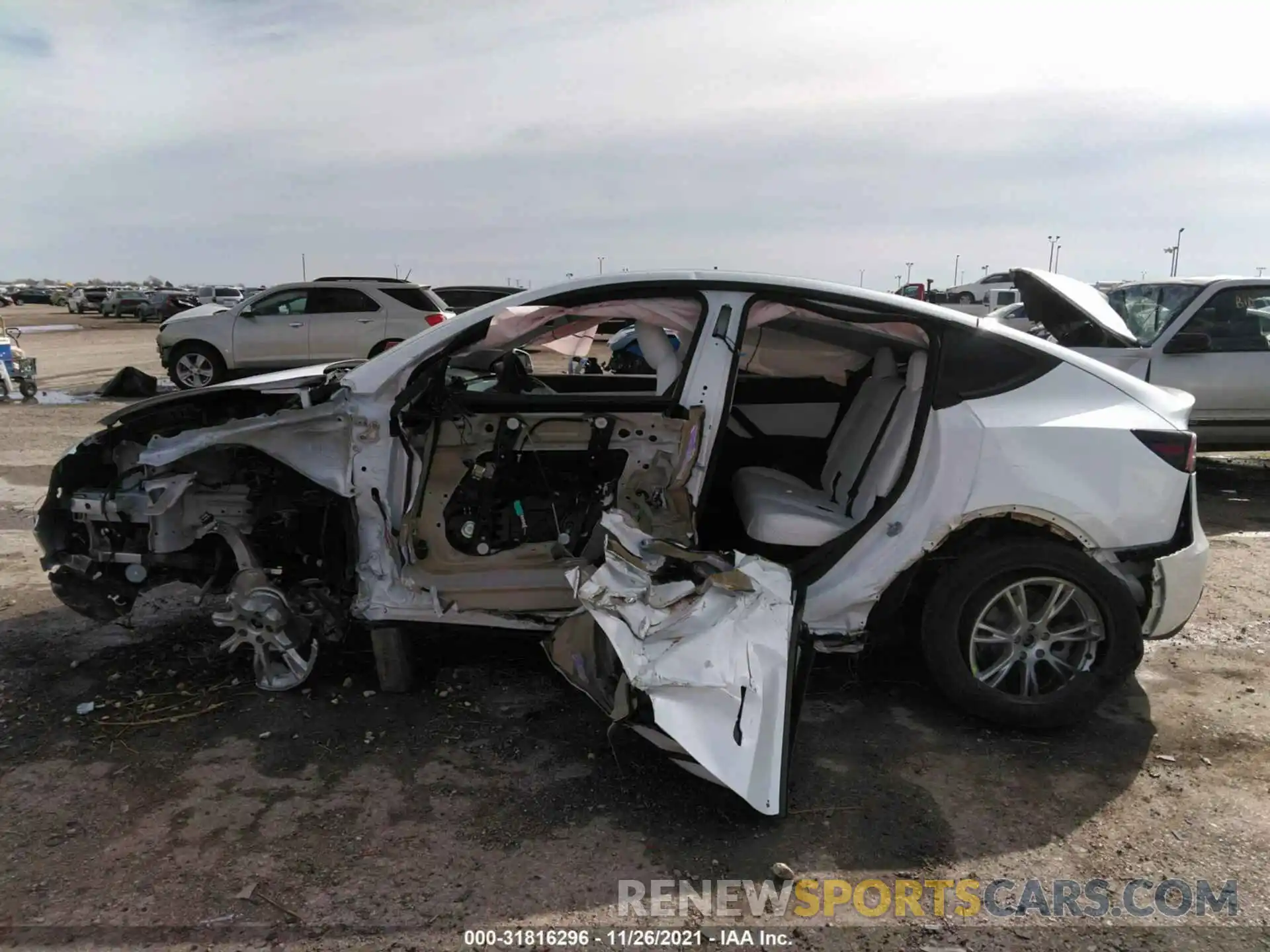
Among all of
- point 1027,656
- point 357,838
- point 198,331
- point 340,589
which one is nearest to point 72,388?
point 198,331

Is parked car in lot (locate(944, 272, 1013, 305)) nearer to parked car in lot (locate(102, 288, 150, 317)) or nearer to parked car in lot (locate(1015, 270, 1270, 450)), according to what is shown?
parked car in lot (locate(1015, 270, 1270, 450))

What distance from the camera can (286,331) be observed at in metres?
14.3

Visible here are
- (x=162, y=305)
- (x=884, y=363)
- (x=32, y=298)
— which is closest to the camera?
(x=884, y=363)

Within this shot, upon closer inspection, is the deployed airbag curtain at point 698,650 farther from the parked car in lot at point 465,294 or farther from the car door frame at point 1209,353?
the parked car in lot at point 465,294

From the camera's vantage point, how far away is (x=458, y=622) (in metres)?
3.62

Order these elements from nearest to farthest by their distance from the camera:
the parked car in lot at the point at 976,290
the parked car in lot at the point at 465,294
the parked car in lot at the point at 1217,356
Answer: the parked car in lot at the point at 1217,356
the parked car in lot at the point at 465,294
the parked car in lot at the point at 976,290

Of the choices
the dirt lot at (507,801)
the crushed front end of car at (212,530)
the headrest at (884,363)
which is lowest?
the dirt lot at (507,801)

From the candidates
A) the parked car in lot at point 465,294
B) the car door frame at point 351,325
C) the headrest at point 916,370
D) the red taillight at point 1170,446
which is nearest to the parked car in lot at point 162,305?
the parked car in lot at point 465,294

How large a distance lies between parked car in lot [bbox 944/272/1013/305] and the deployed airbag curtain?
27.0 metres

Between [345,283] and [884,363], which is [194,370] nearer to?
[345,283]

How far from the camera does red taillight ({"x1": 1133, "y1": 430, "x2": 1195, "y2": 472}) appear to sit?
11.2 ft

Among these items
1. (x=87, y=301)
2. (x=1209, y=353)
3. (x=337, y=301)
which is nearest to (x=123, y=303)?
(x=87, y=301)

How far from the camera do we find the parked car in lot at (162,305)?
38844 mm

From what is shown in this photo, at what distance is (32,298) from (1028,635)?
79.2m
